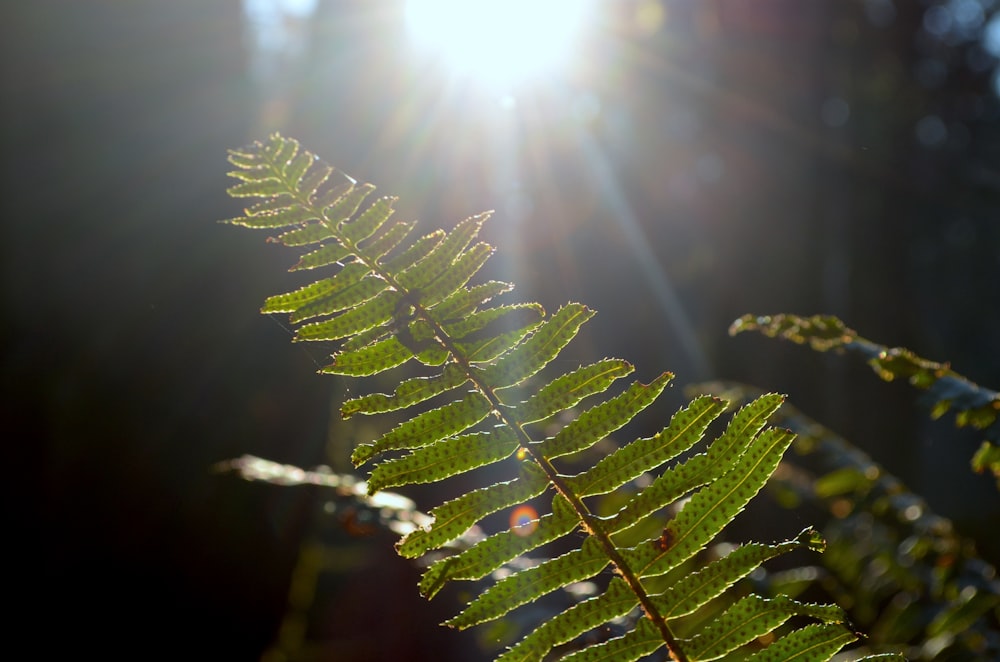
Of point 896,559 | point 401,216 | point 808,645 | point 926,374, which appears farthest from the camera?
point 401,216

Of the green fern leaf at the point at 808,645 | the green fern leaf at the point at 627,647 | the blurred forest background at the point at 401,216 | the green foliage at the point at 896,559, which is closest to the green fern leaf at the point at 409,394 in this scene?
the green fern leaf at the point at 627,647

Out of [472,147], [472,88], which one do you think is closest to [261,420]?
[472,147]

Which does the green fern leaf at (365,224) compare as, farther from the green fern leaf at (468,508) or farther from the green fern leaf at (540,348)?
the green fern leaf at (468,508)

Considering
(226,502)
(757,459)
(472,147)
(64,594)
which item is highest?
(472,147)

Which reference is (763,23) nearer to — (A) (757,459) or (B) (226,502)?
(B) (226,502)

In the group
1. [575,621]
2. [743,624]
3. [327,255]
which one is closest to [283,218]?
[327,255]

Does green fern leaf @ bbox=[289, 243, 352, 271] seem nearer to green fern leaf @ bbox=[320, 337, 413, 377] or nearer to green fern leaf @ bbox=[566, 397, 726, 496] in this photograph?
green fern leaf @ bbox=[320, 337, 413, 377]

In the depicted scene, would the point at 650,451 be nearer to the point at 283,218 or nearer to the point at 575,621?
the point at 575,621
